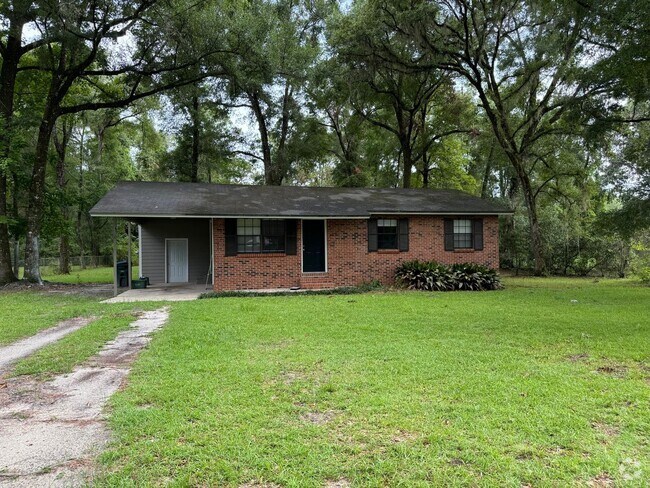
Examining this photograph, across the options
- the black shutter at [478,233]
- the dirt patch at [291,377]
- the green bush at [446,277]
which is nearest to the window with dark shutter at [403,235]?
the green bush at [446,277]

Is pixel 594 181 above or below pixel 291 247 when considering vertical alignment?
above

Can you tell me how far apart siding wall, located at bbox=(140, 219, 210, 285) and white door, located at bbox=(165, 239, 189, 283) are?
165mm

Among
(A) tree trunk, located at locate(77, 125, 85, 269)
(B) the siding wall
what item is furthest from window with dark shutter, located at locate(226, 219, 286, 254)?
(A) tree trunk, located at locate(77, 125, 85, 269)

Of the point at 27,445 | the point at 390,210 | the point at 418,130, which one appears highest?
the point at 418,130

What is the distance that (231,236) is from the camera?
42.9 ft

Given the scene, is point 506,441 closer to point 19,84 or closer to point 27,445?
point 27,445

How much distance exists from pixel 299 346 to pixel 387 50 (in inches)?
605

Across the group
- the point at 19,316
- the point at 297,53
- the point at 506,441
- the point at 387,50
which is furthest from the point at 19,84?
the point at 506,441

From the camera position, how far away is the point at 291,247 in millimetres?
13727

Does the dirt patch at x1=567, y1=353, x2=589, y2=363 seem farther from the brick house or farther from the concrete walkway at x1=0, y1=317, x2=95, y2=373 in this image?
the brick house

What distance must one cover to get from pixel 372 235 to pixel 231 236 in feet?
16.1

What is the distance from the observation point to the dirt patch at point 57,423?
2742 mm

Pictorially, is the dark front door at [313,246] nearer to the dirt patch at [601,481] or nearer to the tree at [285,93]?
the tree at [285,93]

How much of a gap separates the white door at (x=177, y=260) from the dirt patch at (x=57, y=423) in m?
11.0
